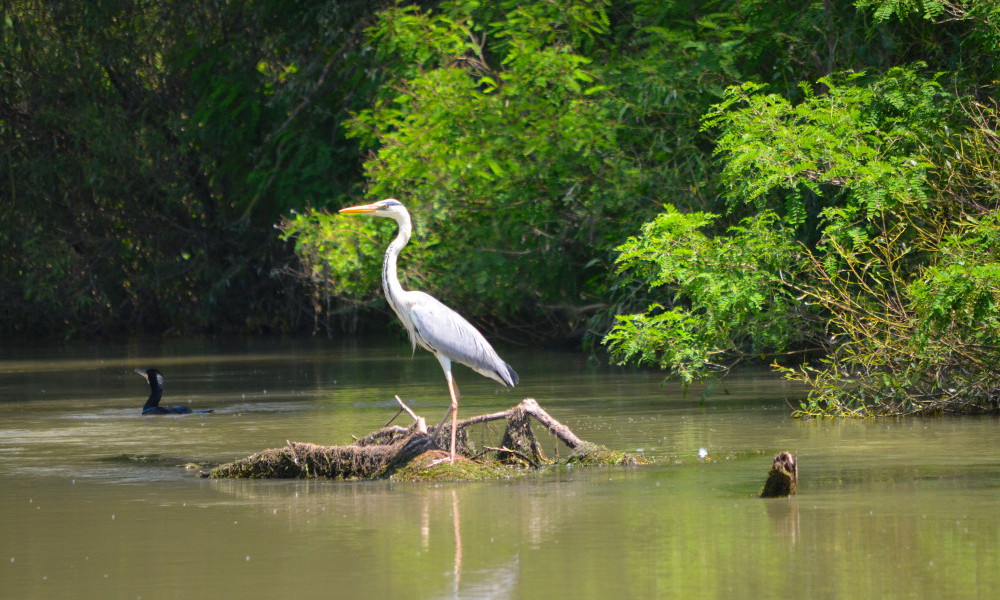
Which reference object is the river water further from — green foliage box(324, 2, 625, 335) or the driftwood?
green foliage box(324, 2, 625, 335)

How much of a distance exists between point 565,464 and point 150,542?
3.72m

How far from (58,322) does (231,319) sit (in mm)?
4086

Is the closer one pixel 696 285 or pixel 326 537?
pixel 326 537

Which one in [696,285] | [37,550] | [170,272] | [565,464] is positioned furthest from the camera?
[170,272]

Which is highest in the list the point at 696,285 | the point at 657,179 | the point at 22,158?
the point at 22,158

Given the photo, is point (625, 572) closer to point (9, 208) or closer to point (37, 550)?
point (37, 550)

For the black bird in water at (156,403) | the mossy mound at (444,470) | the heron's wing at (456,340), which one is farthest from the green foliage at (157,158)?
the mossy mound at (444,470)

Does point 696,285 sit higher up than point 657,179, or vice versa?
point 657,179

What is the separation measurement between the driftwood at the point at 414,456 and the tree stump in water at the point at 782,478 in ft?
6.75

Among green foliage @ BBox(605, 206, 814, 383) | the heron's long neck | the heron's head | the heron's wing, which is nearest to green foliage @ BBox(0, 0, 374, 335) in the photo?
green foliage @ BBox(605, 206, 814, 383)

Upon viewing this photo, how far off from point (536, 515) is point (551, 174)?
1411 centimetres

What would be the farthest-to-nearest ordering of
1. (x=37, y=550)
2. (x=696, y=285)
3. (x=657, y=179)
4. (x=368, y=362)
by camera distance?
(x=368, y=362), (x=657, y=179), (x=696, y=285), (x=37, y=550)

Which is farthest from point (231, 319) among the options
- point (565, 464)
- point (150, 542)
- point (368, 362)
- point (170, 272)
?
point (150, 542)

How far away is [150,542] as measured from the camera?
8.84m
